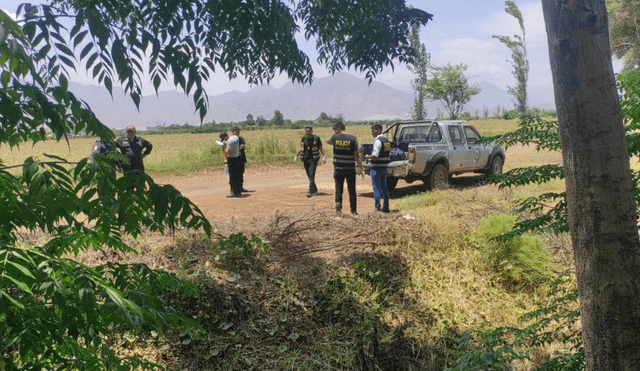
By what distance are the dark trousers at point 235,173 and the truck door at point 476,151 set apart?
571 cm

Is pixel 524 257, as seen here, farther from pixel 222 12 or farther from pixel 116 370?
pixel 116 370

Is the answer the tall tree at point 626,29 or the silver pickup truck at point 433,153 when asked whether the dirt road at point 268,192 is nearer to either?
the silver pickup truck at point 433,153

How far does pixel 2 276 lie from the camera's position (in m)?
1.70

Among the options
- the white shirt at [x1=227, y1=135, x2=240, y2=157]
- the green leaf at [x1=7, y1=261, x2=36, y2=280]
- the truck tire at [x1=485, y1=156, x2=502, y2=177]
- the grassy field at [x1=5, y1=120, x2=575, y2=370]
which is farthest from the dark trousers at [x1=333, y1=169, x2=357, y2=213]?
the green leaf at [x1=7, y1=261, x2=36, y2=280]

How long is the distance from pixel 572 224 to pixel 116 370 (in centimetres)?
232

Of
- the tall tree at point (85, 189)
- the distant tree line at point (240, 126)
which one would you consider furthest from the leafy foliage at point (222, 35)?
the distant tree line at point (240, 126)

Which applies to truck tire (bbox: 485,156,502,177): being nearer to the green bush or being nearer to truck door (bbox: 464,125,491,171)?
truck door (bbox: 464,125,491,171)

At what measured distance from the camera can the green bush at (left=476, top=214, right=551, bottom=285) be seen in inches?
258

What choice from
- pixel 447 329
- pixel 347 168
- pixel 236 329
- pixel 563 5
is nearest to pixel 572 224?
pixel 563 5

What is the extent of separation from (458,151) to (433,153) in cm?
108

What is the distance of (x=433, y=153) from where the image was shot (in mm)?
11594

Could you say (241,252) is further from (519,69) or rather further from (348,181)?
(519,69)

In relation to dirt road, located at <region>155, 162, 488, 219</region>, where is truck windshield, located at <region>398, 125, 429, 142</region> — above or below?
Answer: above

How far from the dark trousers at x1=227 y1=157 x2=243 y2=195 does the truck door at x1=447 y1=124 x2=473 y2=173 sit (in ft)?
16.6
